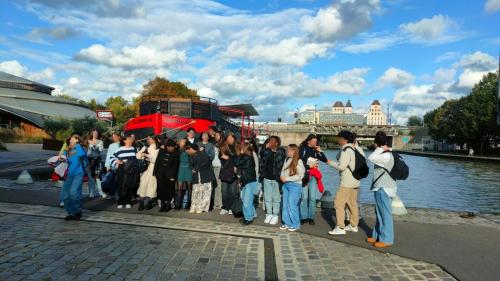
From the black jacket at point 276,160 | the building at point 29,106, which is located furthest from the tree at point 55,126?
the black jacket at point 276,160

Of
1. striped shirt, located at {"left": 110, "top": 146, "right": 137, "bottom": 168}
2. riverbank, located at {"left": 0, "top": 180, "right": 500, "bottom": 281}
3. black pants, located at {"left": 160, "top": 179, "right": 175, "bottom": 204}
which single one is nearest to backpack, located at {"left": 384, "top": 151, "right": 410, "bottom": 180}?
riverbank, located at {"left": 0, "top": 180, "right": 500, "bottom": 281}

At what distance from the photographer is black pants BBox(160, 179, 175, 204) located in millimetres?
9797

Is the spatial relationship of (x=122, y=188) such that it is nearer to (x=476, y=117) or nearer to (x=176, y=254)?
(x=176, y=254)

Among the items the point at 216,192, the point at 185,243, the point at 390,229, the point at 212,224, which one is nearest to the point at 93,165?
the point at 216,192

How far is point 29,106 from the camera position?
6925cm

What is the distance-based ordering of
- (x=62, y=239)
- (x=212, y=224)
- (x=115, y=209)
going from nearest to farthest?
(x=62, y=239)
(x=212, y=224)
(x=115, y=209)

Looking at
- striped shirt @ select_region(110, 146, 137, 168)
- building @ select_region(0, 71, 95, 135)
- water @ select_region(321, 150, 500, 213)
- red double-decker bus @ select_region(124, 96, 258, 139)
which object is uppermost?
building @ select_region(0, 71, 95, 135)

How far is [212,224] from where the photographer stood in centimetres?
877

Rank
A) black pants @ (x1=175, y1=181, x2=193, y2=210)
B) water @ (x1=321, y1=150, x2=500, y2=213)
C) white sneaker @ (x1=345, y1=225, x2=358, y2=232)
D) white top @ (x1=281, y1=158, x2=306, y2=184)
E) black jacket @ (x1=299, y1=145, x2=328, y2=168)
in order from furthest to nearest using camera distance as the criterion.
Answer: water @ (x1=321, y1=150, x2=500, y2=213) → black pants @ (x1=175, y1=181, x2=193, y2=210) → black jacket @ (x1=299, y1=145, x2=328, y2=168) → white top @ (x1=281, y1=158, x2=306, y2=184) → white sneaker @ (x1=345, y1=225, x2=358, y2=232)

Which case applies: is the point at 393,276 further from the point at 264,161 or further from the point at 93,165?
the point at 93,165

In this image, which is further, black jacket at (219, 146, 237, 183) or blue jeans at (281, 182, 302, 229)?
black jacket at (219, 146, 237, 183)

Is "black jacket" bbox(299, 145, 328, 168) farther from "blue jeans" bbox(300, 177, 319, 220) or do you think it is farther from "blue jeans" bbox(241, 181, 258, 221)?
"blue jeans" bbox(241, 181, 258, 221)

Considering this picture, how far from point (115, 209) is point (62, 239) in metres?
2.91

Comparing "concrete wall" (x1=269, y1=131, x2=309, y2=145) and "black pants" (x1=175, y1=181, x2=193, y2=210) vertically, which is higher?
"concrete wall" (x1=269, y1=131, x2=309, y2=145)
